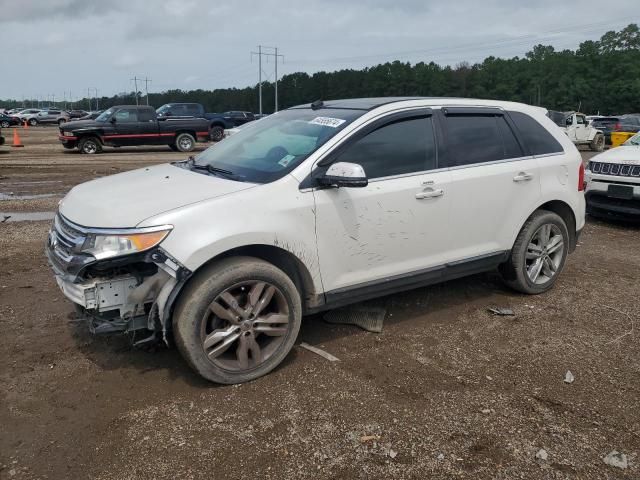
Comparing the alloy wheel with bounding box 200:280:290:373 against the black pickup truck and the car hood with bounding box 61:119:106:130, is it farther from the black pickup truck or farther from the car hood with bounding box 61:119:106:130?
the car hood with bounding box 61:119:106:130

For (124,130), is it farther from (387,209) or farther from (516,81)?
(516,81)

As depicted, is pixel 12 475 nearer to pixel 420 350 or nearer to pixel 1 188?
pixel 420 350

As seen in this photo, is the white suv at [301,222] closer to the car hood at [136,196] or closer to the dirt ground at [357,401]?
the car hood at [136,196]

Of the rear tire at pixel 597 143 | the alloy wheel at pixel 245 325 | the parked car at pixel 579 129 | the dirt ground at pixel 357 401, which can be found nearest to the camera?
the dirt ground at pixel 357 401

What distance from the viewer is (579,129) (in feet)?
80.0

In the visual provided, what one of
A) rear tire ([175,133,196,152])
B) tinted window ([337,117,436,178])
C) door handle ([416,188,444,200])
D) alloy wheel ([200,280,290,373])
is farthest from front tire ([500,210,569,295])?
rear tire ([175,133,196,152])

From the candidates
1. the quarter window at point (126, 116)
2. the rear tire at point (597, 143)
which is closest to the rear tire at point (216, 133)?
the quarter window at point (126, 116)

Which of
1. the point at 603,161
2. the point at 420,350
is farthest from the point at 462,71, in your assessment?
the point at 420,350

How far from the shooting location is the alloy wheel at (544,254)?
5035 millimetres

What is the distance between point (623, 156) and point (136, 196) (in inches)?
306

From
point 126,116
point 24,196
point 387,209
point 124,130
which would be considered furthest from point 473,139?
point 126,116

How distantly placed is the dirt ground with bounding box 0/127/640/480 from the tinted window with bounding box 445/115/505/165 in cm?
138

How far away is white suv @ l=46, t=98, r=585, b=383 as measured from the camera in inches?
129

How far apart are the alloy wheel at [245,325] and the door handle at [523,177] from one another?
246 cm
